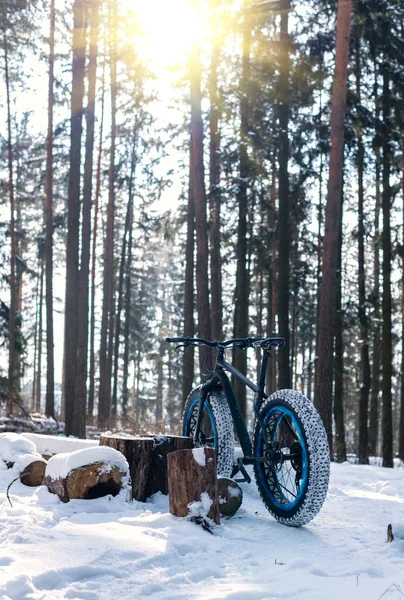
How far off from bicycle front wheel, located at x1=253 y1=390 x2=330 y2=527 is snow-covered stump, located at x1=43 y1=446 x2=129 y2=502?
1.14m

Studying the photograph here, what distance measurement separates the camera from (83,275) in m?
13.8

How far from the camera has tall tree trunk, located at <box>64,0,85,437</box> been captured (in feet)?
42.9

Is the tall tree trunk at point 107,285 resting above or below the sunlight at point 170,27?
below

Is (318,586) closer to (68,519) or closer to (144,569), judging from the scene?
(144,569)

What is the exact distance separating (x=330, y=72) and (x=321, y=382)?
8.39 meters

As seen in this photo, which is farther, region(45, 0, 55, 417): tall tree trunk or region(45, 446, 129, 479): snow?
region(45, 0, 55, 417): tall tree trunk

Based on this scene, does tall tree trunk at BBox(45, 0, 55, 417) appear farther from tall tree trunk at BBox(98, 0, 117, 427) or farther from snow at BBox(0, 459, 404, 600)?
snow at BBox(0, 459, 404, 600)

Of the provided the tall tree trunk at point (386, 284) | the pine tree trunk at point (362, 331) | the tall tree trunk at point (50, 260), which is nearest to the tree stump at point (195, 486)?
the pine tree trunk at point (362, 331)

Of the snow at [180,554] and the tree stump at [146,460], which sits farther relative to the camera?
the tree stump at [146,460]

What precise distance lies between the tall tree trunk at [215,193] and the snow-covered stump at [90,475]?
11.4 meters

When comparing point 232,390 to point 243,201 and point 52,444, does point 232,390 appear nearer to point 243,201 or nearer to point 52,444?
point 52,444

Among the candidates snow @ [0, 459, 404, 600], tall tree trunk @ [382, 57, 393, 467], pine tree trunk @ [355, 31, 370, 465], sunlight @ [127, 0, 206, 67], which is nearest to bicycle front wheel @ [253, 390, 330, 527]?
snow @ [0, 459, 404, 600]

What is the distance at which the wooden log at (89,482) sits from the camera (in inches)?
185

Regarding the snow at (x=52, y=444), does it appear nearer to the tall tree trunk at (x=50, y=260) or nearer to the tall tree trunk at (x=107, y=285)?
the tall tree trunk at (x=50, y=260)
